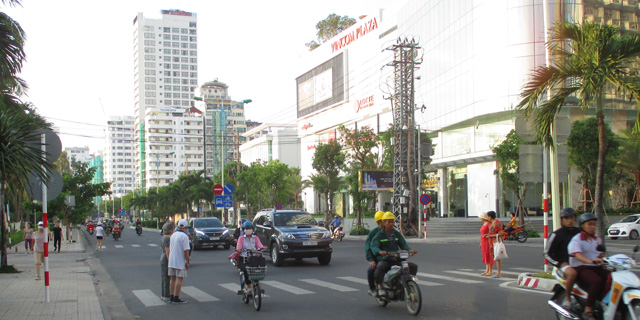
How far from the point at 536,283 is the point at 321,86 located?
76.9 meters

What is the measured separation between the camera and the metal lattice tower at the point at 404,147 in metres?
35.5

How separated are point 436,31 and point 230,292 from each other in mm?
48223

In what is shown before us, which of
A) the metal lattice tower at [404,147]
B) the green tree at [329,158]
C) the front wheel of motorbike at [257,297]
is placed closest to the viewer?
the front wheel of motorbike at [257,297]

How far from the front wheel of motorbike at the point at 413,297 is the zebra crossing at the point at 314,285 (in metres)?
3.24

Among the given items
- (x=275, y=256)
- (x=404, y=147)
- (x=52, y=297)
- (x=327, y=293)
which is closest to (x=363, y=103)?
(x=404, y=147)

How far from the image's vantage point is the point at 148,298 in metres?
12.5

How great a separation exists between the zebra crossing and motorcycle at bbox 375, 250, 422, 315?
2.91 metres

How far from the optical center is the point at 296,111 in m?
99.4

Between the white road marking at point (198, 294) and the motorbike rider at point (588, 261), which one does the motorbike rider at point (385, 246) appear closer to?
the motorbike rider at point (588, 261)

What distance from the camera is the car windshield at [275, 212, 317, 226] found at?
20156 mm

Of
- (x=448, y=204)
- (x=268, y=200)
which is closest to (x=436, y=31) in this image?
(x=448, y=204)

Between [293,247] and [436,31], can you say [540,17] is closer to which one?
[436,31]

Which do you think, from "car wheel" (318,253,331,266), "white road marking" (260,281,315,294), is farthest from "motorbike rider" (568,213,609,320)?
"car wheel" (318,253,331,266)

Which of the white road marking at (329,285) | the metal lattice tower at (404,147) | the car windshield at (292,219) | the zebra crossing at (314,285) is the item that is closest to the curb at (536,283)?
the zebra crossing at (314,285)
